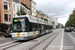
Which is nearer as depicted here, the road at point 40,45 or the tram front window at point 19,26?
the road at point 40,45

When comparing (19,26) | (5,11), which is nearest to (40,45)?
(19,26)

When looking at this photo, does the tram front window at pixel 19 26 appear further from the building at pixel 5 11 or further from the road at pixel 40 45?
the building at pixel 5 11

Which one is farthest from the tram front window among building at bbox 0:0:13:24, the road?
building at bbox 0:0:13:24

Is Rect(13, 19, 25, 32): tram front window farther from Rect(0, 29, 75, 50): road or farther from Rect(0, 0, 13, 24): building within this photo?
Rect(0, 0, 13, 24): building

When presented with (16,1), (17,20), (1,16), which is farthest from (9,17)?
(17,20)

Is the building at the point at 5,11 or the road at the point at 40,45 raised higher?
the building at the point at 5,11

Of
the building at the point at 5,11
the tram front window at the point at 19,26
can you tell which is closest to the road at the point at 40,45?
the tram front window at the point at 19,26

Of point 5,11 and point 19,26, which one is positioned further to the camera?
point 5,11

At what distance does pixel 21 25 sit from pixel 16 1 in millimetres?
27453

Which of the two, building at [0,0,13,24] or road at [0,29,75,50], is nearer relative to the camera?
road at [0,29,75,50]

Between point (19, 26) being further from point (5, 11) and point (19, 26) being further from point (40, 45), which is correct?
point (5, 11)

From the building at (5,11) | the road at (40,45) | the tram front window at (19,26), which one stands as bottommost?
the road at (40,45)

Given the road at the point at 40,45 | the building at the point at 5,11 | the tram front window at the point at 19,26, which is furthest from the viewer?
the building at the point at 5,11

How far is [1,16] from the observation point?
29312 millimetres
